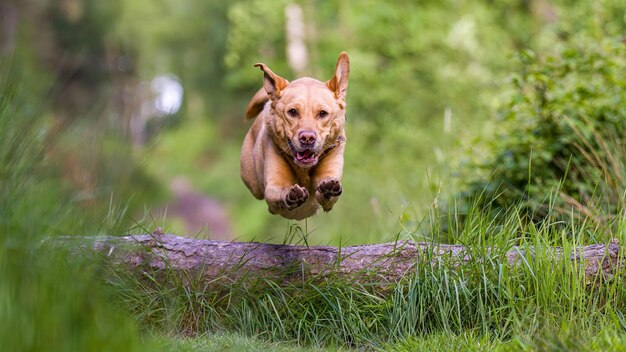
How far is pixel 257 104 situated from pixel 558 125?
344 centimetres

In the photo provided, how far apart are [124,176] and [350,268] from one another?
3.51 m

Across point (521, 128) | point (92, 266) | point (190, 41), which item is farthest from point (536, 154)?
point (190, 41)

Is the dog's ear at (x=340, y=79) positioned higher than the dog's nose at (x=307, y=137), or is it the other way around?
the dog's ear at (x=340, y=79)

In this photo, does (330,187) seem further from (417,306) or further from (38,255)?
(38,255)

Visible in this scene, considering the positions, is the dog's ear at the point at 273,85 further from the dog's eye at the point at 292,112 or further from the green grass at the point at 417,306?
the green grass at the point at 417,306

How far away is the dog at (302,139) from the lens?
17.1 ft

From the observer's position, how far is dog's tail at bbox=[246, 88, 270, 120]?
6.48m

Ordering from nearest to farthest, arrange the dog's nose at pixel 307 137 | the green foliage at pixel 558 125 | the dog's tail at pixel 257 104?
the dog's nose at pixel 307 137
the dog's tail at pixel 257 104
the green foliage at pixel 558 125

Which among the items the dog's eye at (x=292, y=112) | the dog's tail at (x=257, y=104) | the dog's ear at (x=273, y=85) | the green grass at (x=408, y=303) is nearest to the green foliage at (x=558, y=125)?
the green grass at (x=408, y=303)

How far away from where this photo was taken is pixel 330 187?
492cm

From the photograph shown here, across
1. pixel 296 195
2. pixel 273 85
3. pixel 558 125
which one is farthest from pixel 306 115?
pixel 558 125

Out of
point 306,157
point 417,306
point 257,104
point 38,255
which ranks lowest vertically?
point 417,306

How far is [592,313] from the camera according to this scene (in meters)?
5.11

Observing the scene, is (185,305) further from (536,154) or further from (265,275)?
(536,154)
